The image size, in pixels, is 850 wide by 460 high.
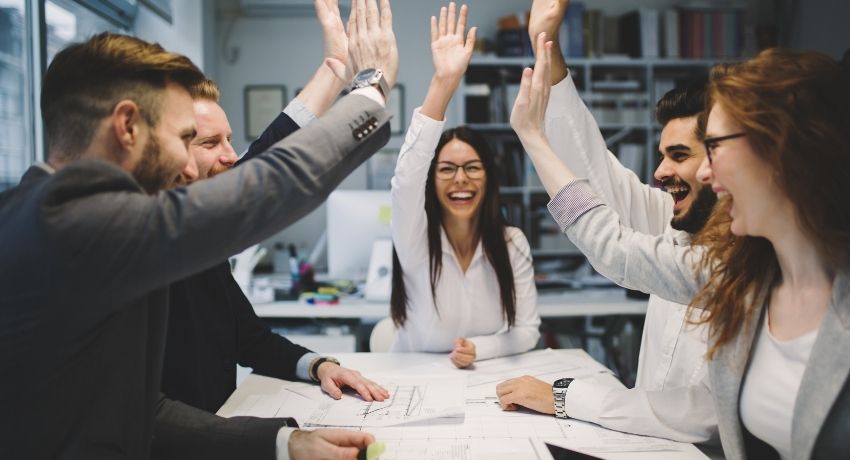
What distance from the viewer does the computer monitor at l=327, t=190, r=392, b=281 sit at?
3.27 meters

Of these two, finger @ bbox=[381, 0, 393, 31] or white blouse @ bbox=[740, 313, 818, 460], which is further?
finger @ bbox=[381, 0, 393, 31]

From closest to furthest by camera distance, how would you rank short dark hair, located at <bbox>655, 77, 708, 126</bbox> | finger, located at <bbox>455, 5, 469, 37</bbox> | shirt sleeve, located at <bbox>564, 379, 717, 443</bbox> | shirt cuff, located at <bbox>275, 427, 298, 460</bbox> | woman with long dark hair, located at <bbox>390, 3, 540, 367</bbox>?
shirt cuff, located at <bbox>275, 427, 298, 460</bbox> < shirt sleeve, located at <bbox>564, 379, 717, 443</bbox> < finger, located at <bbox>455, 5, 469, 37</bbox> < short dark hair, located at <bbox>655, 77, 708, 126</bbox> < woman with long dark hair, located at <bbox>390, 3, 540, 367</bbox>

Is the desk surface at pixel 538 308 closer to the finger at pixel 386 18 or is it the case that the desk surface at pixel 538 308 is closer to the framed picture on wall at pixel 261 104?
the finger at pixel 386 18

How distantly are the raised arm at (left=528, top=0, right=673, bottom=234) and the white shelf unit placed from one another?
8.29 ft

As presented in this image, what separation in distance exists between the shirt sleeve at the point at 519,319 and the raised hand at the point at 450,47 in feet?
2.64

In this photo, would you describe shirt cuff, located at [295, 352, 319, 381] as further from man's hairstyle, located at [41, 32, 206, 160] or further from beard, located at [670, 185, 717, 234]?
beard, located at [670, 185, 717, 234]

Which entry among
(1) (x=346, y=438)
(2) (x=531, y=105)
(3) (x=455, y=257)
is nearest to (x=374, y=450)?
(1) (x=346, y=438)

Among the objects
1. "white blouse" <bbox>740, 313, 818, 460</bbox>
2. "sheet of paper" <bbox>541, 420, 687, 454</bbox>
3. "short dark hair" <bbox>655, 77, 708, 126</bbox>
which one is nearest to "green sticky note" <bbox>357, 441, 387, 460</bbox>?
"sheet of paper" <bbox>541, 420, 687, 454</bbox>

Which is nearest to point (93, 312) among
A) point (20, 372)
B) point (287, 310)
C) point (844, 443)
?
point (20, 372)

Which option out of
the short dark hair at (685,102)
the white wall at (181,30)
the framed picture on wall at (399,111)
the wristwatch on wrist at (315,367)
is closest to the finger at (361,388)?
the wristwatch on wrist at (315,367)

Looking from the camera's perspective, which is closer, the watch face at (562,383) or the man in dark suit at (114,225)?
the man in dark suit at (114,225)

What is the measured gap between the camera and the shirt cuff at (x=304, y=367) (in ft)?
5.03

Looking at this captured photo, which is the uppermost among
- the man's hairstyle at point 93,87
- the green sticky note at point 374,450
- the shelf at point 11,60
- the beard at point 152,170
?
the shelf at point 11,60

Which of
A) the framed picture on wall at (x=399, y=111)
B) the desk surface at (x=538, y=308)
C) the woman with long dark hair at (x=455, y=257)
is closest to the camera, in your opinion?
the woman with long dark hair at (x=455, y=257)
